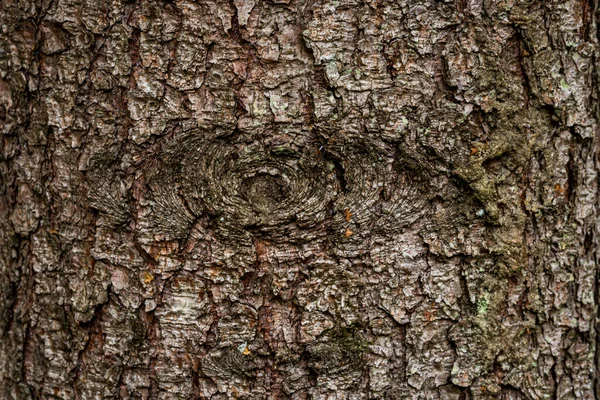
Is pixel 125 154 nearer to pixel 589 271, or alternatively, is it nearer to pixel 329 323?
pixel 329 323

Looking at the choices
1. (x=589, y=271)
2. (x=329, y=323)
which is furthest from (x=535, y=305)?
(x=329, y=323)

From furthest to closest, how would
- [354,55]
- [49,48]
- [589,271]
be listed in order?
1. [589,271]
2. [49,48]
3. [354,55]

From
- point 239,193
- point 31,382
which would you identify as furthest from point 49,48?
point 31,382

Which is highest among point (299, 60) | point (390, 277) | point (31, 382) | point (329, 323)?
point (299, 60)

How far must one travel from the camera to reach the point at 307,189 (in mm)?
1494

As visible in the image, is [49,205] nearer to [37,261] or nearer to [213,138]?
[37,261]

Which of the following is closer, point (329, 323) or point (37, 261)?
point (329, 323)

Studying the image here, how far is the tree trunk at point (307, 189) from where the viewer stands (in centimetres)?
148

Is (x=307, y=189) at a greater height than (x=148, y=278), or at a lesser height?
greater

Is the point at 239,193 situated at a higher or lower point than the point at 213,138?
lower

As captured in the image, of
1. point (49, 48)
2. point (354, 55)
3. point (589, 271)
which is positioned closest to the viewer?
point (354, 55)

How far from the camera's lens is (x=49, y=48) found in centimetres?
160

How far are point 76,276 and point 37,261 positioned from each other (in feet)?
0.49

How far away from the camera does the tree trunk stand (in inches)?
58.3
